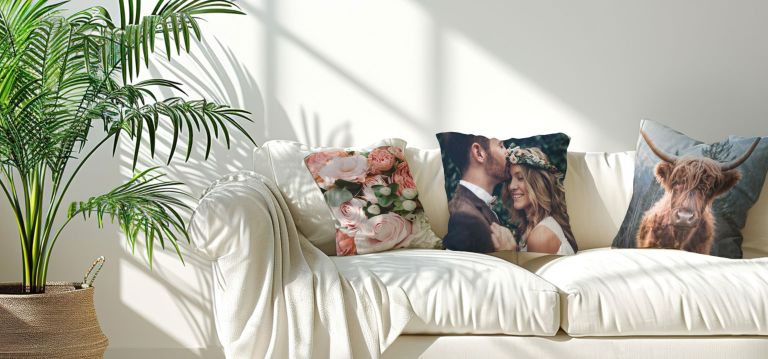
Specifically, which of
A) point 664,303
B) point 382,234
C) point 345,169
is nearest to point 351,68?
point 345,169

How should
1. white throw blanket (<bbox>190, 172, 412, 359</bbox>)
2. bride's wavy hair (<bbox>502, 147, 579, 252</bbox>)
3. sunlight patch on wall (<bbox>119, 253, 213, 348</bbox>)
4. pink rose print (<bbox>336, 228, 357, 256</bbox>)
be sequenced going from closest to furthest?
white throw blanket (<bbox>190, 172, 412, 359</bbox>), pink rose print (<bbox>336, 228, 357, 256</bbox>), bride's wavy hair (<bbox>502, 147, 579, 252</bbox>), sunlight patch on wall (<bbox>119, 253, 213, 348</bbox>)

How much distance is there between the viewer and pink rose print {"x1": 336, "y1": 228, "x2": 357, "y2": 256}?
2.80 meters

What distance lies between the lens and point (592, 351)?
2.33 meters

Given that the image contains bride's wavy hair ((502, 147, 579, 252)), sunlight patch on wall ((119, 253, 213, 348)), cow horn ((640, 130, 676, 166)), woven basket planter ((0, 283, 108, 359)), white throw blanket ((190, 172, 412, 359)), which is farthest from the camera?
sunlight patch on wall ((119, 253, 213, 348))

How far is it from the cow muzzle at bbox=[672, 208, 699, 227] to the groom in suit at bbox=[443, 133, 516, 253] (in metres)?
0.59

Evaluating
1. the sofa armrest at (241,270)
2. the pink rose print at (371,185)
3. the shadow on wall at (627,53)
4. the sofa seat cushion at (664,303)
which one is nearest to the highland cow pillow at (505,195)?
the pink rose print at (371,185)

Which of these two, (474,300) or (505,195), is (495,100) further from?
(474,300)

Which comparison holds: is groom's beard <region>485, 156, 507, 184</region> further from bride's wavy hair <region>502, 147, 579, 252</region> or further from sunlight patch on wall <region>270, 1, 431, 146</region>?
sunlight patch on wall <region>270, 1, 431, 146</region>

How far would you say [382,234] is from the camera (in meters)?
2.84

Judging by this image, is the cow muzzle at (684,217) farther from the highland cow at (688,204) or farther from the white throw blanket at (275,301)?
the white throw blanket at (275,301)

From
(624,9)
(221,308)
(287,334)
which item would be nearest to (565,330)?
(287,334)

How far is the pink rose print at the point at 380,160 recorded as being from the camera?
2.94 m

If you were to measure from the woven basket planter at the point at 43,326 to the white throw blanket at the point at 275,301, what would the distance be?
517 mm

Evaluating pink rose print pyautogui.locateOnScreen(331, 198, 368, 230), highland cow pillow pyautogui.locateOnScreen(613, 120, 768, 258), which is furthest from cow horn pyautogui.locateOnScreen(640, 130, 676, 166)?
Result: pink rose print pyautogui.locateOnScreen(331, 198, 368, 230)
